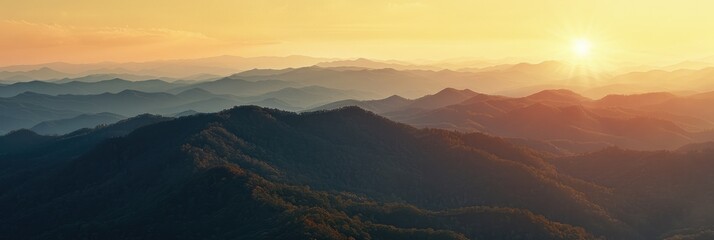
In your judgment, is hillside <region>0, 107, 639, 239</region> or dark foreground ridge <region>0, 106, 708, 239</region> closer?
dark foreground ridge <region>0, 106, 708, 239</region>

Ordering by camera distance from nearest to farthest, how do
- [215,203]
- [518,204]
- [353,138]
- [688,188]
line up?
[215,203] → [518,204] → [688,188] → [353,138]

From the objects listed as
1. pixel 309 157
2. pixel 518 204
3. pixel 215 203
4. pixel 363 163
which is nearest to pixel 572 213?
pixel 518 204

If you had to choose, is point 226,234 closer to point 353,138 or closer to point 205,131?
point 205,131

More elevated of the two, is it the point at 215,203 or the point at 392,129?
Result: the point at 392,129

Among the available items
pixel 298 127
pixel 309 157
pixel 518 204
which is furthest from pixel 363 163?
pixel 518 204

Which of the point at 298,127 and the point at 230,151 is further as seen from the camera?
the point at 298,127

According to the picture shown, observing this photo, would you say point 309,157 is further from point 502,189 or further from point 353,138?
point 502,189

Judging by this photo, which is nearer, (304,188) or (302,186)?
(304,188)

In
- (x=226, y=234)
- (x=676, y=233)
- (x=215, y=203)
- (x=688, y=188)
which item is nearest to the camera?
(x=226, y=234)

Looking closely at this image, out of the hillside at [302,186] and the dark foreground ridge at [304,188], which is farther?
the hillside at [302,186]

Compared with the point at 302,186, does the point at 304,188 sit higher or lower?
higher
